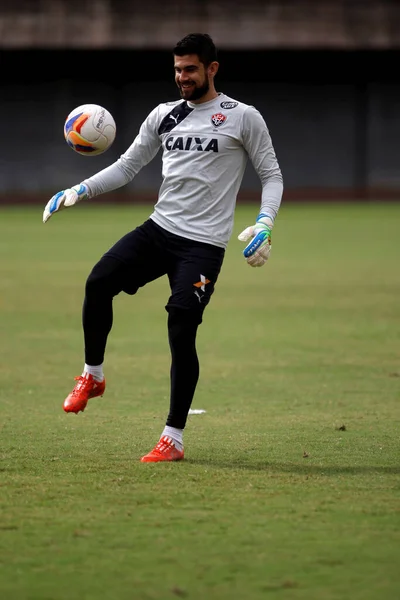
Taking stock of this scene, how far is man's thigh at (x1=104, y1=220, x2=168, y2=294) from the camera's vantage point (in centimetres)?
665

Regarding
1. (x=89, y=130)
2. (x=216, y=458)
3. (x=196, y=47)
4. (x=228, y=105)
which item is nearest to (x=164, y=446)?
(x=216, y=458)

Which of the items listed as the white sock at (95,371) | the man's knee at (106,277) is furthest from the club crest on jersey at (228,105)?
the white sock at (95,371)

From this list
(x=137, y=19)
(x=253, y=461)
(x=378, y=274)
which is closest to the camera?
(x=253, y=461)

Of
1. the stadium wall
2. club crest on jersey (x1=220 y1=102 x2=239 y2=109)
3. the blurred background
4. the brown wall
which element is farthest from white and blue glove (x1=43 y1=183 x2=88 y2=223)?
the stadium wall

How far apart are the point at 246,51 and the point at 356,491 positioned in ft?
119

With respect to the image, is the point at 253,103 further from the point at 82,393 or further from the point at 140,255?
the point at 82,393

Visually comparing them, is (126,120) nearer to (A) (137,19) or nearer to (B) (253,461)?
(A) (137,19)

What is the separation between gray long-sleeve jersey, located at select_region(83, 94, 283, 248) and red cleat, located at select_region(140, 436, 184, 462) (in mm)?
1198

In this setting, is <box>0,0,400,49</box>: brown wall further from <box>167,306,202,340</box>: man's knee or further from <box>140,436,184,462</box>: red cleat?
<box>140,436,184,462</box>: red cleat

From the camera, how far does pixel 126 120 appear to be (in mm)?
42188

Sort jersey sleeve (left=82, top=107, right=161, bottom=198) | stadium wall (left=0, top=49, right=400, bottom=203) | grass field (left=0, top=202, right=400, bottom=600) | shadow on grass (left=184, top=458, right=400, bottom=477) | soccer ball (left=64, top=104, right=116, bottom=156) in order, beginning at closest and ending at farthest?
1. grass field (left=0, top=202, right=400, bottom=600)
2. shadow on grass (left=184, top=458, right=400, bottom=477)
3. jersey sleeve (left=82, top=107, right=161, bottom=198)
4. soccer ball (left=64, top=104, right=116, bottom=156)
5. stadium wall (left=0, top=49, right=400, bottom=203)

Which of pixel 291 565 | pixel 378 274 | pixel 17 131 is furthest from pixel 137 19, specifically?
pixel 291 565

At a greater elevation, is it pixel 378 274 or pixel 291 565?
pixel 291 565

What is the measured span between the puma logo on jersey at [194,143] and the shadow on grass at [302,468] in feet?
5.96
